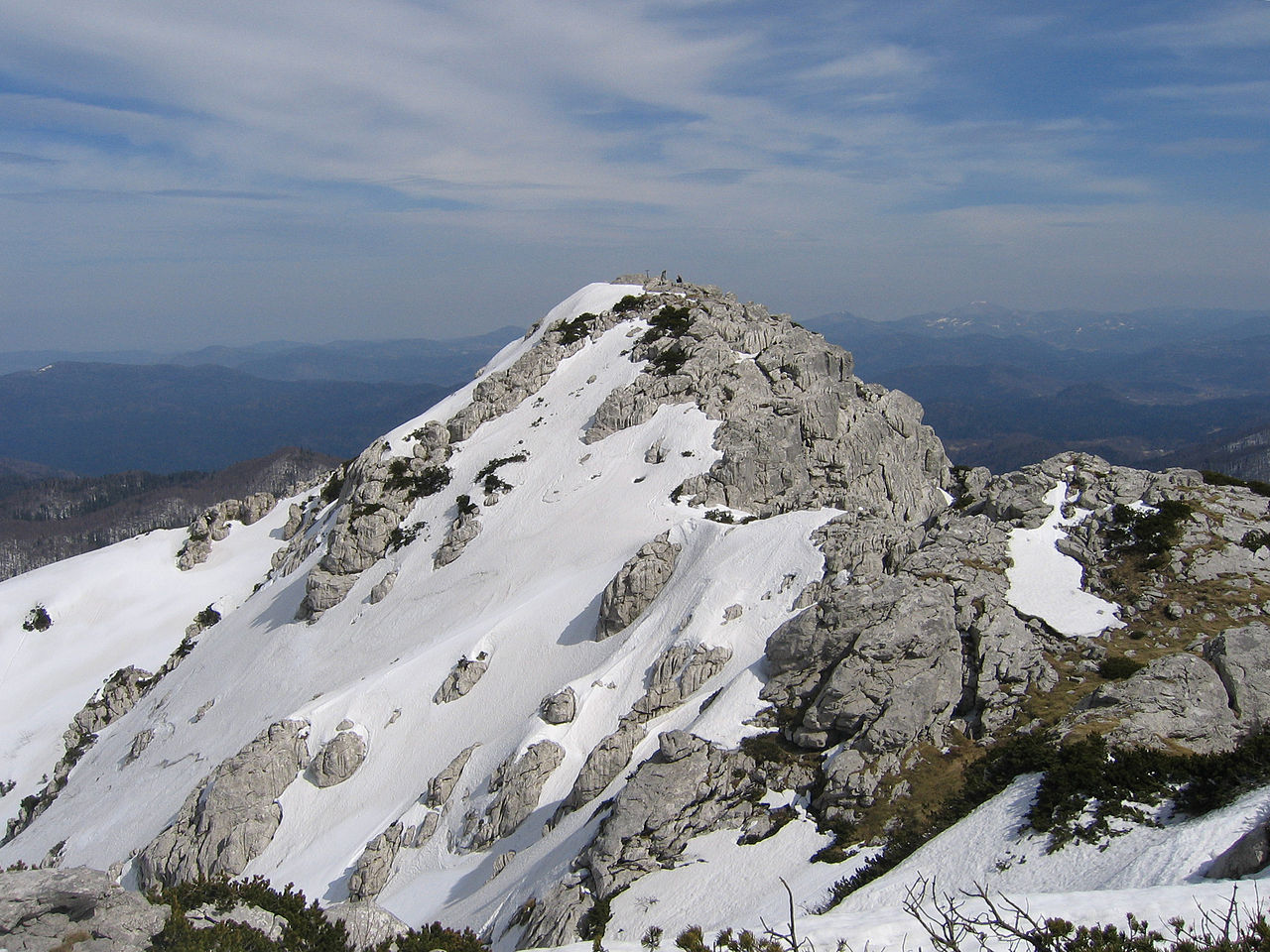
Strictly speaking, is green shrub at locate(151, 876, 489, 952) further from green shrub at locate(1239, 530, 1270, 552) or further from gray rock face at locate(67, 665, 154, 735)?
gray rock face at locate(67, 665, 154, 735)

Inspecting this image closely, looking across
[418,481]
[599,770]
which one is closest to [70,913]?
[599,770]

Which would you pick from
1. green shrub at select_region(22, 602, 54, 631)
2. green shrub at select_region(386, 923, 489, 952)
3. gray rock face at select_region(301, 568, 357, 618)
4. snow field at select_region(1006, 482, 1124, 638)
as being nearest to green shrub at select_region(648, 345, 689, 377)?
gray rock face at select_region(301, 568, 357, 618)

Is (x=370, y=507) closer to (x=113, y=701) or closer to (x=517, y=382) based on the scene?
(x=517, y=382)

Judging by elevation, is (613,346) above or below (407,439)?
above

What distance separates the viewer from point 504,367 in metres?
72.7

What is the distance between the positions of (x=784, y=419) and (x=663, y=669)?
24.1 meters

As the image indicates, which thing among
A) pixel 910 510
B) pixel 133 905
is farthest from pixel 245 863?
pixel 910 510

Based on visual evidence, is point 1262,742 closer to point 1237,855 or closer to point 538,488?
point 1237,855

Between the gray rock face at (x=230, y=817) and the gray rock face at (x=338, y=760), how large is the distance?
1360 millimetres

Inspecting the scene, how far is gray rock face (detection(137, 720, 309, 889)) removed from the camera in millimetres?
33562

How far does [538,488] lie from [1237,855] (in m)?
42.7

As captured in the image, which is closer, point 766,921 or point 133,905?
point 133,905

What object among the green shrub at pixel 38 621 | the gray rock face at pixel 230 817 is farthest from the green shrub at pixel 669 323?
the green shrub at pixel 38 621

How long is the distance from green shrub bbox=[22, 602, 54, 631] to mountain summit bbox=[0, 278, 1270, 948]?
25.2 ft
